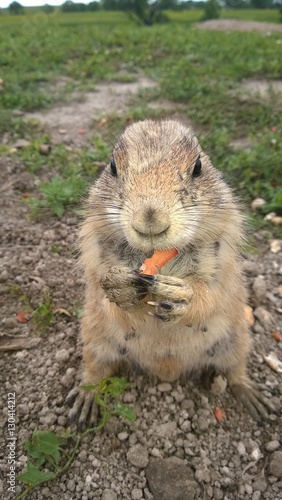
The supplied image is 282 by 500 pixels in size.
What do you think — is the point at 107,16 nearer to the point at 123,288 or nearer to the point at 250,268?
the point at 250,268

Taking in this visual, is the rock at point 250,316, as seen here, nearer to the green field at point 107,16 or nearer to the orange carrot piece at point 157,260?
the orange carrot piece at point 157,260

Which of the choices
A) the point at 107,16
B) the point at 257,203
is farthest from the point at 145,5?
the point at 257,203

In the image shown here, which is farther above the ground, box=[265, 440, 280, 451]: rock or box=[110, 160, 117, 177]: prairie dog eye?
box=[110, 160, 117, 177]: prairie dog eye

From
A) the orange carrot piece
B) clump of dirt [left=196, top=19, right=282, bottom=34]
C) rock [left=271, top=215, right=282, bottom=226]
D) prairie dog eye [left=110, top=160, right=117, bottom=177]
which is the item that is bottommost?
rock [left=271, top=215, right=282, bottom=226]

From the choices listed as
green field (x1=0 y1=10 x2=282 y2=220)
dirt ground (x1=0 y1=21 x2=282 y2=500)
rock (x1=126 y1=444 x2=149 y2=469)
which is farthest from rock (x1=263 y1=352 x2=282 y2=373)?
green field (x1=0 y1=10 x2=282 y2=220)

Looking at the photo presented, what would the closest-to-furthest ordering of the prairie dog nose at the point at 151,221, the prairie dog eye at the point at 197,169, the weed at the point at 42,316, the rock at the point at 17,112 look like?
1. the prairie dog nose at the point at 151,221
2. the prairie dog eye at the point at 197,169
3. the weed at the point at 42,316
4. the rock at the point at 17,112

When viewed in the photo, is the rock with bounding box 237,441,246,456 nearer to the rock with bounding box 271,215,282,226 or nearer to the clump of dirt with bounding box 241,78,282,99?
the rock with bounding box 271,215,282,226

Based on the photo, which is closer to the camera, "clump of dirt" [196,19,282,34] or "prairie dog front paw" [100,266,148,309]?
"prairie dog front paw" [100,266,148,309]

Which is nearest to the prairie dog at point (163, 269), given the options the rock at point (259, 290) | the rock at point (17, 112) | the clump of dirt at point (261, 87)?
the rock at point (259, 290)
